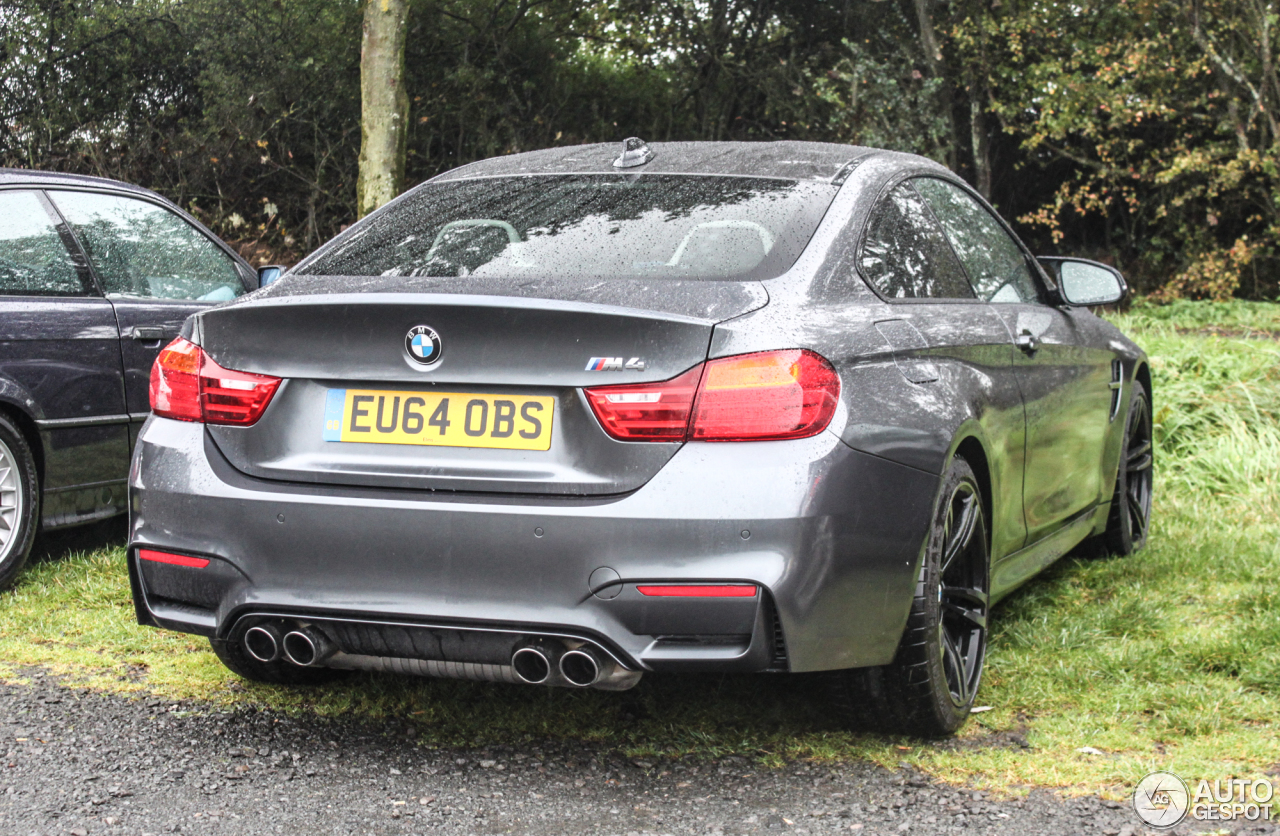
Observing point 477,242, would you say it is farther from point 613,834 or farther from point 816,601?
point 613,834

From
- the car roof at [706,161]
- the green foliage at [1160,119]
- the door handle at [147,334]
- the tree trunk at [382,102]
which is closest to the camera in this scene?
the car roof at [706,161]

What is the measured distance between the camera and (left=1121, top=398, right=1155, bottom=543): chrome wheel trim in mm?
5664

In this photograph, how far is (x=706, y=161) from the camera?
3.78 m

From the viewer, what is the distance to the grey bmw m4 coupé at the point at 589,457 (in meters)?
2.76

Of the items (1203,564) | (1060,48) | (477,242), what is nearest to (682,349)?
(477,242)

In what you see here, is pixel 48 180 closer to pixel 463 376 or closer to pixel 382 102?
pixel 463 376

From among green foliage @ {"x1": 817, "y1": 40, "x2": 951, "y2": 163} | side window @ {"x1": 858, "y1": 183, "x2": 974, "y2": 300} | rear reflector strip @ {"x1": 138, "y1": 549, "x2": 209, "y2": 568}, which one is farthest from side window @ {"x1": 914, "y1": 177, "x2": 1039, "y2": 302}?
green foliage @ {"x1": 817, "y1": 40, "x2": 951, "y2": 163}

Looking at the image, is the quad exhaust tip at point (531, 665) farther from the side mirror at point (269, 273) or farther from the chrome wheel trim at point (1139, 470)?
the chrome wheel trim at point (1139, 470)

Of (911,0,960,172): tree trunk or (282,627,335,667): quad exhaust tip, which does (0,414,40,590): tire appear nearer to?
(282,627,335,667): quad exhaust tip

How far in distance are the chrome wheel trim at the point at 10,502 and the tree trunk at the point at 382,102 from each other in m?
5.33

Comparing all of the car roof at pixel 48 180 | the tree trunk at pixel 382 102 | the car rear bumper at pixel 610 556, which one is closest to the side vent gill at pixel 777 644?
the car rear bumper at pixel 610 556

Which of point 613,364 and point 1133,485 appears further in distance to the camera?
point 1133,485

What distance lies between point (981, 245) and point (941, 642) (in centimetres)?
154

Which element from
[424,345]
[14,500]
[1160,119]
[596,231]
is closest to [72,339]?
[14,500]
